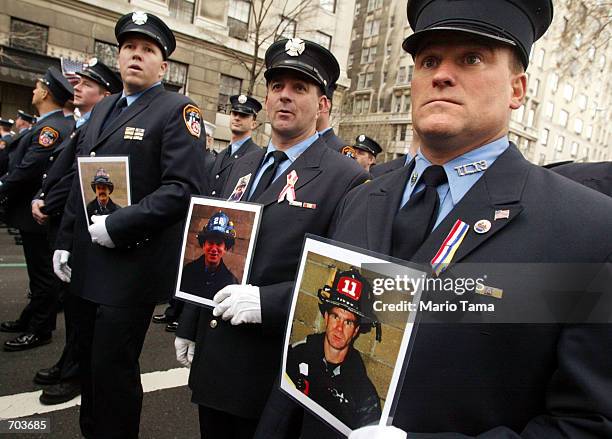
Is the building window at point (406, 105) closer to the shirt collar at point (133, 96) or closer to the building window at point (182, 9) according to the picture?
the building window at point (182, 9)

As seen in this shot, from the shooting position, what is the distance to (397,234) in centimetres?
133

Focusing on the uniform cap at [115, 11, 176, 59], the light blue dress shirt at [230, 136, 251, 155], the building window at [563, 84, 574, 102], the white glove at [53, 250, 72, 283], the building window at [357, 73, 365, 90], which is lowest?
the white glove at [53, 250, 72, 283]

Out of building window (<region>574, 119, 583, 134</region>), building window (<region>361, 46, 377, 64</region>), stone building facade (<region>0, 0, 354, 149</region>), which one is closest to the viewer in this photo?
stone building facade (<region>0, 0, 354, 149</region>)

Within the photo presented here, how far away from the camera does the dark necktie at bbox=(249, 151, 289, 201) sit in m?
2.27

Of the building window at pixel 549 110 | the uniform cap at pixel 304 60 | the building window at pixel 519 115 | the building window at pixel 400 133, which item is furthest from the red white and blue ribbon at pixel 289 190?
the building window at pixel 549 110

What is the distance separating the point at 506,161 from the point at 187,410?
314 cm

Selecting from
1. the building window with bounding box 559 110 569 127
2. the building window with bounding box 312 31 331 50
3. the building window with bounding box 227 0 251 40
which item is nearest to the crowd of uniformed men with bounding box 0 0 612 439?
the building window with bounding box 227 0 251 40

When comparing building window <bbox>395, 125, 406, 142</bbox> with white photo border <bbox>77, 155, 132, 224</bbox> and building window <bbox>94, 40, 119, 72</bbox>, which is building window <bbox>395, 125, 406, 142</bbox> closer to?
building window <bbox>94, 40, 119, 72</bbox>

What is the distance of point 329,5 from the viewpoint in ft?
73.0

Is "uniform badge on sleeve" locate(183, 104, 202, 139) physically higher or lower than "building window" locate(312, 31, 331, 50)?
lower

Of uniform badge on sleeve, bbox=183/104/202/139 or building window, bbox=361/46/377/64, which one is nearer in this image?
uniform badge on sleeve, bbox=183/104/202/139

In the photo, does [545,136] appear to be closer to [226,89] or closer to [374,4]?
[374,4]

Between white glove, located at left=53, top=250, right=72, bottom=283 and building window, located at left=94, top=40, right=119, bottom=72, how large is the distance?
15106 millimetres

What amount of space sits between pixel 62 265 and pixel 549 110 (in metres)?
49.5
